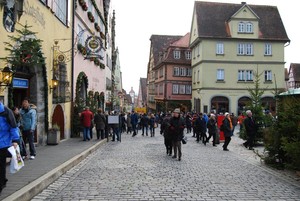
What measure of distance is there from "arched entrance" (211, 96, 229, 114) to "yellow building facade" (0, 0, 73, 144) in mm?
26700

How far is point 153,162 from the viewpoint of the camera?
1212 cm

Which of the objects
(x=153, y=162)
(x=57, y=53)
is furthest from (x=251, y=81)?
(x=153, y=162)

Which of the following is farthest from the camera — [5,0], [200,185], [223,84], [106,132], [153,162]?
[223,84]

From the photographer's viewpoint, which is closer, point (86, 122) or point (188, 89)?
point (86, 122)

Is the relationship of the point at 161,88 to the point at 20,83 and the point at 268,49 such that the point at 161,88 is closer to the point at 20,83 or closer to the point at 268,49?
the point at 268,49

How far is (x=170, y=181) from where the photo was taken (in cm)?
880

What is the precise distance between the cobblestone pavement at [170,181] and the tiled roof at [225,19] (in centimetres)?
3332

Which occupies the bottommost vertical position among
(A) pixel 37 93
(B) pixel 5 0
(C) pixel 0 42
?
(A) pixel 37 93

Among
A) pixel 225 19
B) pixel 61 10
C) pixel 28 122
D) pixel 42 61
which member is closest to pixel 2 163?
pixel 28 122

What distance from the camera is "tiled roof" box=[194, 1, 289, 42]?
44.4 metres

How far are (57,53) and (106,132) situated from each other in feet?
19.1

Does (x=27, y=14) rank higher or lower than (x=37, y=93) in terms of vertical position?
higher

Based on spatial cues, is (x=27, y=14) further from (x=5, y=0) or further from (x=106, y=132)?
(x=106, y=132)

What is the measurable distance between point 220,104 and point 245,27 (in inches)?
373
